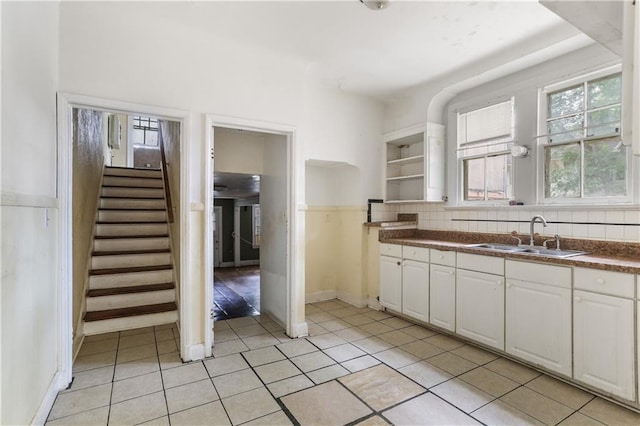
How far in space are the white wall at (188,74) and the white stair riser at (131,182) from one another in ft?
11.2

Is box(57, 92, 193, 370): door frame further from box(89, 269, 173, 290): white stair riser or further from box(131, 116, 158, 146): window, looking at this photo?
box(131, 116, 158, 146): window

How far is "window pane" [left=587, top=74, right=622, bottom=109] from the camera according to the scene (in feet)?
8.54

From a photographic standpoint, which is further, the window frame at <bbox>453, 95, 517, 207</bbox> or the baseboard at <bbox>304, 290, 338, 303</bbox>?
the baseboard at <bbox>304, 290, 338, 303</bbox>

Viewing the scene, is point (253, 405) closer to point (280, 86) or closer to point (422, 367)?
point (422, 367)

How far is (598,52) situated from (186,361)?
4.32 metres

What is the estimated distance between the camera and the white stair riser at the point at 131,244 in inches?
164

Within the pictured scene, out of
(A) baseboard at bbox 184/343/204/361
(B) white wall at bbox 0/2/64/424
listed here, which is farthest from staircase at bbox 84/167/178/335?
(B) white wall at bbox 0/2/64/424

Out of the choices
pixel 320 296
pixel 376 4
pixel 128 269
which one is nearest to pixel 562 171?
pixel 376 4

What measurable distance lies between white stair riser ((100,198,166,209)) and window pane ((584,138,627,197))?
5.44 m

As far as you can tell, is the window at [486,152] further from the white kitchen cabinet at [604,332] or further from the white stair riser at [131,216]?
the white stair riser at [131,216]

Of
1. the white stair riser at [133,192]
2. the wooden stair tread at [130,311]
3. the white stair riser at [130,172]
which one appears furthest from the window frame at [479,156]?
the white stair riser at [130,172]

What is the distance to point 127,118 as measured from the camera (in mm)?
7664

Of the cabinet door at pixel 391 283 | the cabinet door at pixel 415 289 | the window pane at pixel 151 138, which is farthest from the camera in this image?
the window pane at pixel 151 138

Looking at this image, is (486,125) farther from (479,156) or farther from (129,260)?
(129,260)
